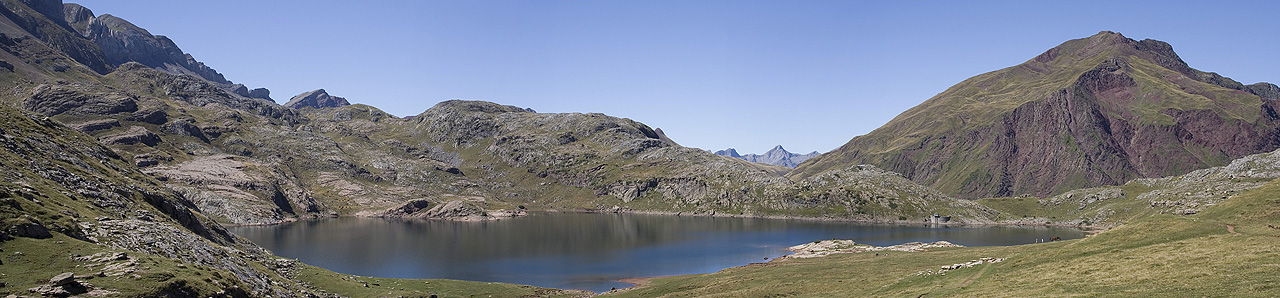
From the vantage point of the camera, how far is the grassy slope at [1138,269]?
3878 centimetres

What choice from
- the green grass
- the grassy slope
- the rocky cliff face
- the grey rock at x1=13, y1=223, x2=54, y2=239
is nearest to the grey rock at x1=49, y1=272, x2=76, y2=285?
the rocky cliff face

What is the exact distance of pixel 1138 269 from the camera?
4469 cm

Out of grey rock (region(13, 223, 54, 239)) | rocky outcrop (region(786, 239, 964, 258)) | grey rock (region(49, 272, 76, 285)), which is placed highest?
grey rock (region(13, 223, 54, 239))

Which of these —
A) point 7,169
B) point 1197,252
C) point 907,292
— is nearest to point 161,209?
point 7,169

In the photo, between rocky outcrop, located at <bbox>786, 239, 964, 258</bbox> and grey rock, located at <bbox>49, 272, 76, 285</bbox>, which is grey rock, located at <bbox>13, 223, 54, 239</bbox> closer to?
grey rock, located at <bbox>49, 272, 76, 285</bbox>

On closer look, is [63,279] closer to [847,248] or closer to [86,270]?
[86,270]

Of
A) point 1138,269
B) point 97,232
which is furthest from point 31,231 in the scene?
point 1138,269

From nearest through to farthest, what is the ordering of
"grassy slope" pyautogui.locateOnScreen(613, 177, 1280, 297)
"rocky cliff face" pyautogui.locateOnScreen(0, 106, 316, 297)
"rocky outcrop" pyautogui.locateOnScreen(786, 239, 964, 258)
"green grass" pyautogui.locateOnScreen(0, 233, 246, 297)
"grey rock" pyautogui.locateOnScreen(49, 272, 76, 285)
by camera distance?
1. "grassy slope" pyautogui.locateOnScreen(613, 177, 1280, 297)
2. "grey rock" pyautogui.locateOnScreen(49, 272, 76, 285)
3. "green grass" pyautogui.locateOnScreen(0, 233, 246, 297)
4. "rocky cliff face" pyautogui.locateOnScreen(0, 106, 316, 297)
5. "rocky outcrop" pyautogui.locateOnScreen(786, 239, 964, 258)

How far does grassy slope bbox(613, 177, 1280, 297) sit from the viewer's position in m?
38.8

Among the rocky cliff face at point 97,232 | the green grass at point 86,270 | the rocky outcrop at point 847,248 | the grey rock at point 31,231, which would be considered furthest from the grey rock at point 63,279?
A: the rocky outcrop at point 847,248

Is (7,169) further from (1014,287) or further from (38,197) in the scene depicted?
(1014,287)

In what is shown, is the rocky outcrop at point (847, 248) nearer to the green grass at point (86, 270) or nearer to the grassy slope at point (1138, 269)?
the grassy slope at point (1138, 269)

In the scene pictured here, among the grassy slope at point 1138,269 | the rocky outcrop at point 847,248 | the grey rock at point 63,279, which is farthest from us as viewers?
the rocky outcrop at point 847,248

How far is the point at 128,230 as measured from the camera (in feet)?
226
